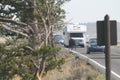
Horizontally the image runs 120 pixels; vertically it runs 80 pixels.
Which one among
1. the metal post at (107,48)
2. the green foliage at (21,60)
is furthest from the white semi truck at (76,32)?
the metal post at (107,48)

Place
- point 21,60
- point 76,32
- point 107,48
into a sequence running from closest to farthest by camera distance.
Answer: point 107,48
point 21,60
point 76,32

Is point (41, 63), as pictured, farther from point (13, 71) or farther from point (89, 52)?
point (89, 52)

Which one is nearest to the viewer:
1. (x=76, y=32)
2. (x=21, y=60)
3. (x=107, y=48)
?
(x=107, y=48)

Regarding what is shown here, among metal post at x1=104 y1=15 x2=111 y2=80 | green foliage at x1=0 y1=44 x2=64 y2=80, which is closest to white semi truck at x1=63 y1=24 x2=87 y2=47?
green foliage at x1=0 y1=44 x2=64 y2=80

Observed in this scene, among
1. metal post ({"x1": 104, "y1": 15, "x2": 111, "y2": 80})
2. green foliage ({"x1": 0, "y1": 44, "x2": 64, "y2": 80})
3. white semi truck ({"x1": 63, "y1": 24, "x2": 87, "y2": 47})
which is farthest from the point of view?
white semi truck ({"x1": 63, "y1": 24, "x2": 87, "y2": 47})

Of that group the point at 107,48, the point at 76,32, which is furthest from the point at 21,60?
the point at 76,32

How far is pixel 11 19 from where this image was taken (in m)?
18.9

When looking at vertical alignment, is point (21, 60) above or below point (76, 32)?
above

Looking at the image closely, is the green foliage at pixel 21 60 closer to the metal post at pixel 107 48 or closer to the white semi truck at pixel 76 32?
the metal post at pixel 107 48

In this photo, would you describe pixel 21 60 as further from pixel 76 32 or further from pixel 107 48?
pixel 76 32

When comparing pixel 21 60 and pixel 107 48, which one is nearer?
pixel 107 48

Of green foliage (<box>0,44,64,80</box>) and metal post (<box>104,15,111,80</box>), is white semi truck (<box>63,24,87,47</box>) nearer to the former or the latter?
green foliage (<box>0,44,64,80</box>)

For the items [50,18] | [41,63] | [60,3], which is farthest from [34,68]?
[60,3]

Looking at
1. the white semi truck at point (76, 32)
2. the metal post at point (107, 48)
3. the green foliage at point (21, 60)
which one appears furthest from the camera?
the white semi truck at point (76, 32)
